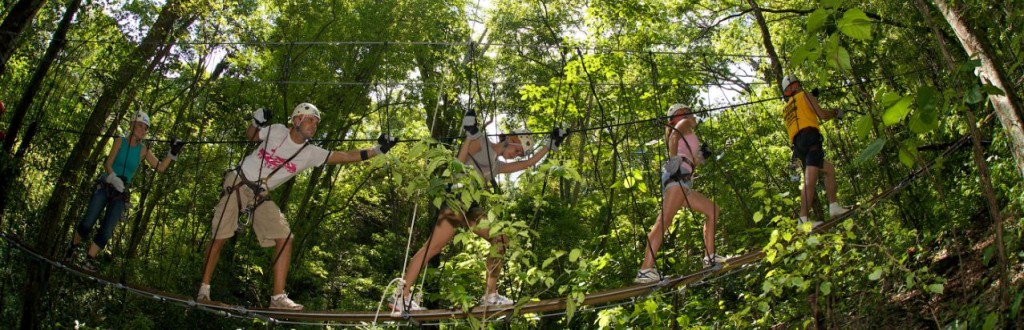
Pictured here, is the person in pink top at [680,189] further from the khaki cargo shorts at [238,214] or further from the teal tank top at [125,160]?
the teal tank top at [125,160]

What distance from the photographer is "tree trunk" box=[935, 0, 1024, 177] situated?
2061mm

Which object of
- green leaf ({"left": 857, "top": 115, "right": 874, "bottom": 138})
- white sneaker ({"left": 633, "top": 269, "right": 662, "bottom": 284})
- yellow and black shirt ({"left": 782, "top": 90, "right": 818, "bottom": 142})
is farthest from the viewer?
yellow and black shirt ({"left": 782, "top": 90, "right": 818, "bottom": 142})

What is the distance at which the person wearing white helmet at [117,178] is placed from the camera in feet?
13.7

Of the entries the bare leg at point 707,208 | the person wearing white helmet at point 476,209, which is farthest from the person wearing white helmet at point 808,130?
the person wearing white helmet at point 476,209

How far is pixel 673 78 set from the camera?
765 centimetres

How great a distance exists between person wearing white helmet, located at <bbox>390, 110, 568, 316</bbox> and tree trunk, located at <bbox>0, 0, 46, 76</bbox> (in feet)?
8.04

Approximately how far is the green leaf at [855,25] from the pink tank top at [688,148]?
2.48 m

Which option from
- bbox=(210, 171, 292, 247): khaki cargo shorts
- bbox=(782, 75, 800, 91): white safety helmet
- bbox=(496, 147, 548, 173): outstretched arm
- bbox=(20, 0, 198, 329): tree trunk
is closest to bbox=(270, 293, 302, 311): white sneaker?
bbox=(210, 171, 292, 247): khaki cargo shorts

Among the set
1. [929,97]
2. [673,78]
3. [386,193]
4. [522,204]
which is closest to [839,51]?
[929,97]

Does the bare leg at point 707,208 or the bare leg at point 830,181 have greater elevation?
the bare leg at point 830,181

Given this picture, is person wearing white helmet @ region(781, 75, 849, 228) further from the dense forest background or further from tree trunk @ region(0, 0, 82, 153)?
tree trunk @ region(0, 0, 82, 153)

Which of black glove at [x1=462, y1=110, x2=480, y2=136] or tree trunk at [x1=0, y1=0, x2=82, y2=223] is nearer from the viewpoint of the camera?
black glove at [x1=462, y1=110, x2=480, y2=136]

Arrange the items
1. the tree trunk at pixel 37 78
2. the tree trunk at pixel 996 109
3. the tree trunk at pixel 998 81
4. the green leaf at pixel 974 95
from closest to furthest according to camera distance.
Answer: the green leaf at pixel 974 95
the tree trunk at pixel 996 109
the tree trunk at pixel 998 81
the tree trunk at pixel 37 78

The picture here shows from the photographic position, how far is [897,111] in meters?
1.14
